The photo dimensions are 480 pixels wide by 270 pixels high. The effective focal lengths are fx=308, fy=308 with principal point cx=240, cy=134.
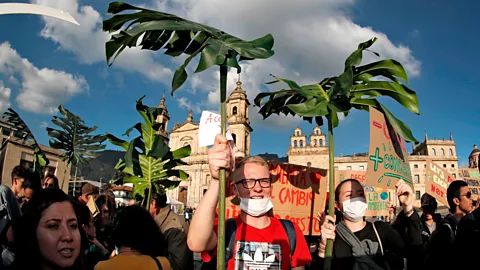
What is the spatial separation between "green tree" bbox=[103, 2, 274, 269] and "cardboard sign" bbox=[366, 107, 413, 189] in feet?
4.59

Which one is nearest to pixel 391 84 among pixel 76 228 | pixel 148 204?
pixel 76 228

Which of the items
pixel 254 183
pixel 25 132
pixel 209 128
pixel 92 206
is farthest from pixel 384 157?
pixel 25 132

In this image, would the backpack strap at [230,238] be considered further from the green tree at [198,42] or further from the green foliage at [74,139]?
the green foliage at [74,139]

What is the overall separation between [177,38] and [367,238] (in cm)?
208

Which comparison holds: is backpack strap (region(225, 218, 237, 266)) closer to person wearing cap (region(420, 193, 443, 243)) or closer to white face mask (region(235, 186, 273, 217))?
white face mask (region(235, 186, 273, 217))

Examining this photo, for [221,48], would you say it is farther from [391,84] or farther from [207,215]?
[391,84]

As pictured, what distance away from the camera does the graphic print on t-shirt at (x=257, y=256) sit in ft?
6.05

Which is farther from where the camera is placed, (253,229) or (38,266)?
(253,229)

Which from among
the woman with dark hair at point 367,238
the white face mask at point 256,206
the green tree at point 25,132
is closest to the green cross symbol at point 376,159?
the woman with dark hair at point 367,238

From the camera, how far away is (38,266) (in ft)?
5.31

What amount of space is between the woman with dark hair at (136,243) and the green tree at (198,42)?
3.65 ft

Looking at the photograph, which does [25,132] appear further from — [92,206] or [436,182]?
[436,182]

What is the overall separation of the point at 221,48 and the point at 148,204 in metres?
3.79

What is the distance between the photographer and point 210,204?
1.51 meters
